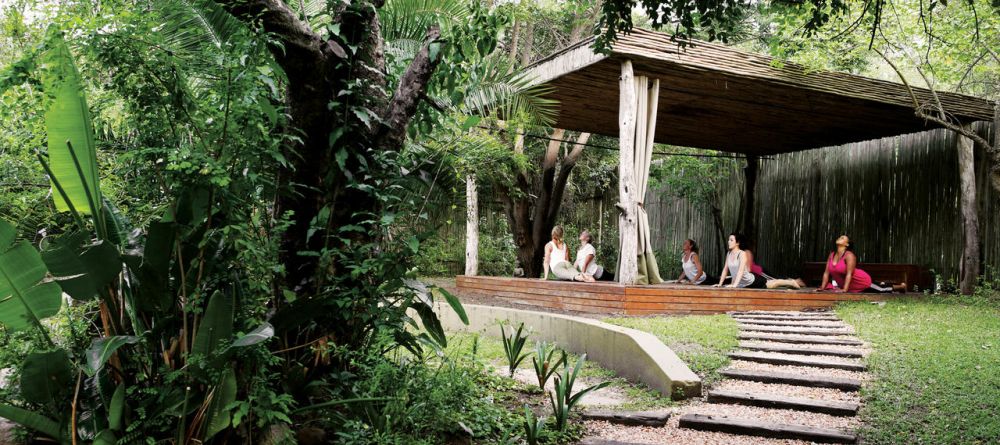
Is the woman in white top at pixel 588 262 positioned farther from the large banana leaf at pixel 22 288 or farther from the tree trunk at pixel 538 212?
the large banana leaf at pixel 22 288

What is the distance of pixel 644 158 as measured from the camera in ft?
31.7

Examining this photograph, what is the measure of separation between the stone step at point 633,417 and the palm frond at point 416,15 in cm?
324

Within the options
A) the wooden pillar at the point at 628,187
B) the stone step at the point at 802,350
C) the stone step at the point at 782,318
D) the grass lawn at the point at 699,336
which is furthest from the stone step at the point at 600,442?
the stone step at the point at 782,318

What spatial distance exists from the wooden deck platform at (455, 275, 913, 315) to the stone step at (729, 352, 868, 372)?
2.48 metres

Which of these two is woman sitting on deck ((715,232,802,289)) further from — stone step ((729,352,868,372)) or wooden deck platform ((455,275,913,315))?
stone step ((729,352,868,372))

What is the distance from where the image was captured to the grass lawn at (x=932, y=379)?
4270 millimetres

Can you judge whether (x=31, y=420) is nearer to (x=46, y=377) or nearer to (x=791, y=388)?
(x=46, y=377)

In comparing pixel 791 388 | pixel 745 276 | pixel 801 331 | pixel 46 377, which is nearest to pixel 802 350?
pixel 801 331

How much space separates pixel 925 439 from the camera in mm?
4141

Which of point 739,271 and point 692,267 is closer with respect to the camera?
point 739,271

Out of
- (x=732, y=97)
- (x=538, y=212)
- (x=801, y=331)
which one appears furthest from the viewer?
(x=538, y=212)

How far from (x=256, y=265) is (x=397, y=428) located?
105 centimetres

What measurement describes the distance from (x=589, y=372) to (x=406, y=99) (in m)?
3.37

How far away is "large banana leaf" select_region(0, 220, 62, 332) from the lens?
2.92m
